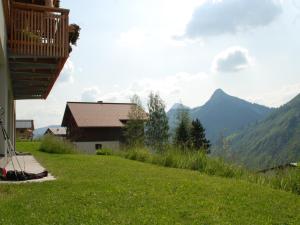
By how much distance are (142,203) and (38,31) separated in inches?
310

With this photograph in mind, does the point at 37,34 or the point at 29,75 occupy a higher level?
the point at 37,34

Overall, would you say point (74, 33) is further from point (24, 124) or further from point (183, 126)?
point (24, 124)

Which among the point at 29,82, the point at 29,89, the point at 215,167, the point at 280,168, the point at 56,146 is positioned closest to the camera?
the point at 280,168

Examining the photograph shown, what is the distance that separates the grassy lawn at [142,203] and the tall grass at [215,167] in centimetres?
104

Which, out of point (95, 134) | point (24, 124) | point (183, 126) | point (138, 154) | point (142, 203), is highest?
point (24, 124)

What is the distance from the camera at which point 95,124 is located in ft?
156

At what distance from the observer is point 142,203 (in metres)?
6.12

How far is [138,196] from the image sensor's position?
666 cm

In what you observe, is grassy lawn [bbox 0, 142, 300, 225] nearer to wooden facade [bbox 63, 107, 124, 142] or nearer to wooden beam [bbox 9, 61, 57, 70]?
wooden beam [bbox 9, 61, 57, 70]

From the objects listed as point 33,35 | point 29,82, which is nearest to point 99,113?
point 29,82

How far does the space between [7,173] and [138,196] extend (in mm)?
3177

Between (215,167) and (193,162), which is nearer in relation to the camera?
(215,167)

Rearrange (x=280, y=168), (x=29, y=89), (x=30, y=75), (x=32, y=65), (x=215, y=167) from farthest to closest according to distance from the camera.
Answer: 1. (x=29, y=89)
2. (x=30, y=75)
3. (x=32, y=65)
4. (x=215, y=167)
5. (x=280, y=168)

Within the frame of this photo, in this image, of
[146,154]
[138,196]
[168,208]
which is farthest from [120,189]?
[146,154]
